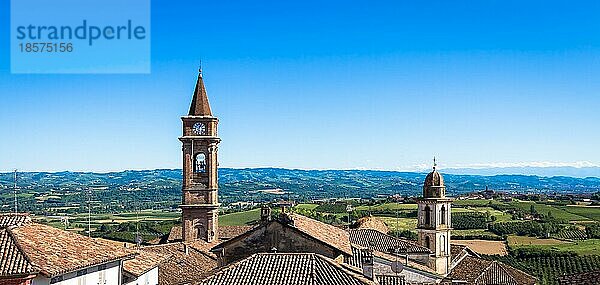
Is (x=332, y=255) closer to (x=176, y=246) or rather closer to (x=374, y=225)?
(x=176, y=246)

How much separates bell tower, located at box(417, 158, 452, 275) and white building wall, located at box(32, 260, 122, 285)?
31812 millimetres

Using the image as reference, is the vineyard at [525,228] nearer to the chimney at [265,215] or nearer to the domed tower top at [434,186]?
the domed tower top at [434,186]

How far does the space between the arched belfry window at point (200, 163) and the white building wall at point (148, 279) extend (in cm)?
2068

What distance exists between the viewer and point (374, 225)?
7262 centimetres

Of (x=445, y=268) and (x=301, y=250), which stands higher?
(x=301, y=250)

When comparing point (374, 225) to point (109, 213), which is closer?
point (374, 225)

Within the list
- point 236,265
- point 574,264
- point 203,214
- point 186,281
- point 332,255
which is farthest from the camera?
point 574,264

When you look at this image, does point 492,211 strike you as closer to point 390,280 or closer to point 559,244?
point 559,244

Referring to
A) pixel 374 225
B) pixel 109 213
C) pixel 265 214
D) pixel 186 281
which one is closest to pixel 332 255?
pixel 265 214

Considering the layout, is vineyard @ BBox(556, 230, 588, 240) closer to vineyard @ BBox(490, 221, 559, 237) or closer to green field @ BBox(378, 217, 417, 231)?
vineyard @ BBox(490, 221, 559, 237)

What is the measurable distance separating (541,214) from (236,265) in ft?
399

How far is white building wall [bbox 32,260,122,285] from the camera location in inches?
925

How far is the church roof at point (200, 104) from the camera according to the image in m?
57.1

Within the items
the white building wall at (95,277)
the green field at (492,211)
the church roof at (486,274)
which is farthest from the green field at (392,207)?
the white building wall at (95,277)
